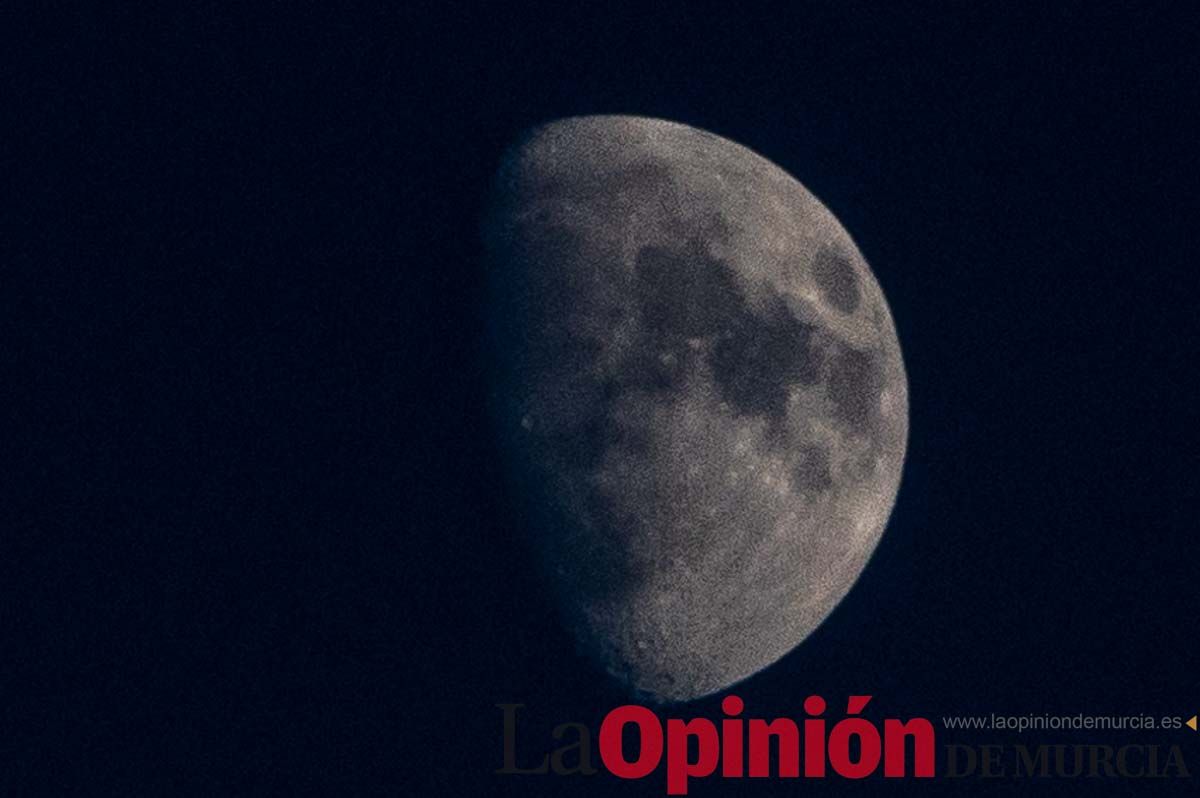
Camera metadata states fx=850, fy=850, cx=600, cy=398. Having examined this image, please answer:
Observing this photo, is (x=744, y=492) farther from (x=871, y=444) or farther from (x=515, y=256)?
(x=515, y=256)

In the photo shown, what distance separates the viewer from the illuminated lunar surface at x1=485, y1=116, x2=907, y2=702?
511cm

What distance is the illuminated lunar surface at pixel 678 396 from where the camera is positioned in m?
5.11

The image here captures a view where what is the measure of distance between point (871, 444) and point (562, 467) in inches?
92.2

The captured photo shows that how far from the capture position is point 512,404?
5.11 meters

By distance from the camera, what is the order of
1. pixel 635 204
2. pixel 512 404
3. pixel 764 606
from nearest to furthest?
pixel 512 404, pixel 635 204, pixel 764 606

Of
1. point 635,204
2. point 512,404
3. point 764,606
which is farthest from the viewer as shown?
point 764,606

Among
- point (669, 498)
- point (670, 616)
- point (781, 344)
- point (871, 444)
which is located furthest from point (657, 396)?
point (871, 444)

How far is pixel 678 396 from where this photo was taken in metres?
5.16

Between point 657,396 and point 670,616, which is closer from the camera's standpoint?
point 657,396

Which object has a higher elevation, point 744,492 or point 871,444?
point 871,444

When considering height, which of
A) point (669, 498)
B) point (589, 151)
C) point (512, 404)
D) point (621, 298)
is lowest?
point (669, 498)

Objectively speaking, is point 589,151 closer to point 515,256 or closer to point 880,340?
point 515,256

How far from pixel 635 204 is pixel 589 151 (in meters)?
0.64

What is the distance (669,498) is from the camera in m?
5.18
